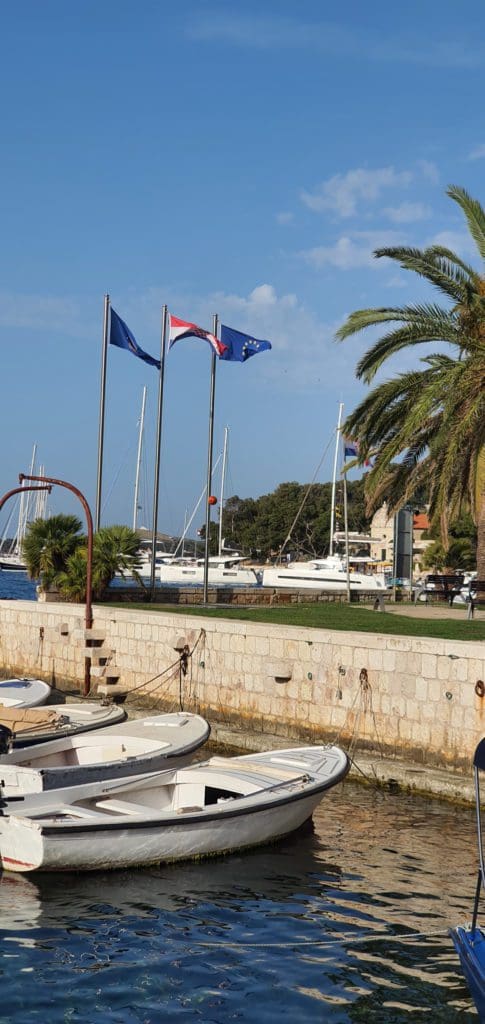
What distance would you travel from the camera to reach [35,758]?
14719 millimetres

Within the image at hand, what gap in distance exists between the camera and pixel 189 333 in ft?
108

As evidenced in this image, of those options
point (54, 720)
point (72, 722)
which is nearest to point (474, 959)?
point (54, 720)

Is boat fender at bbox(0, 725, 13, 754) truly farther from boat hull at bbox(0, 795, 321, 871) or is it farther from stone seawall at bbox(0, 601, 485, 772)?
stone seawall at bbox(0, 601, 485, 772)

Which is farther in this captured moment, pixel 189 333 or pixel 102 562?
pixel 189 333

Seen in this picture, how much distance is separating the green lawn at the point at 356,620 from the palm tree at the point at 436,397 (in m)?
1.93

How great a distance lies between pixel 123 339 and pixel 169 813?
79.8ft

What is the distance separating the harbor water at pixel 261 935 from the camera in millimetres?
8203

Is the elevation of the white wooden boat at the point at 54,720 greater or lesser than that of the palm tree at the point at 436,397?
lesser

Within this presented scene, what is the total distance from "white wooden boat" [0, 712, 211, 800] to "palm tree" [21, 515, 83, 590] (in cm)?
1364

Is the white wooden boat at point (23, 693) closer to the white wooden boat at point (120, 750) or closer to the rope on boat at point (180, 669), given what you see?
the rope on boat at point (180, 669)

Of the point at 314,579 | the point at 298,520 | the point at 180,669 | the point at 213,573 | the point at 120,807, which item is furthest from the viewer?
the point at 298,520

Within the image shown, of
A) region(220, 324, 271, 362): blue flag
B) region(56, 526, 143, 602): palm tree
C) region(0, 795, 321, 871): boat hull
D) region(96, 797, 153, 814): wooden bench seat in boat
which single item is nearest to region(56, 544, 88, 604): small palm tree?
region(56, 526, 143, 602): palm tree

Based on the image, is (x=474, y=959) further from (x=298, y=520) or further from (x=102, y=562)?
(x=298, y=520)

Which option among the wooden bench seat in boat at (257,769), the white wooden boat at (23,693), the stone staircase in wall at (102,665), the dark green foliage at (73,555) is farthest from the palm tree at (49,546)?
the wooden bench seat in boat at (257,769)
